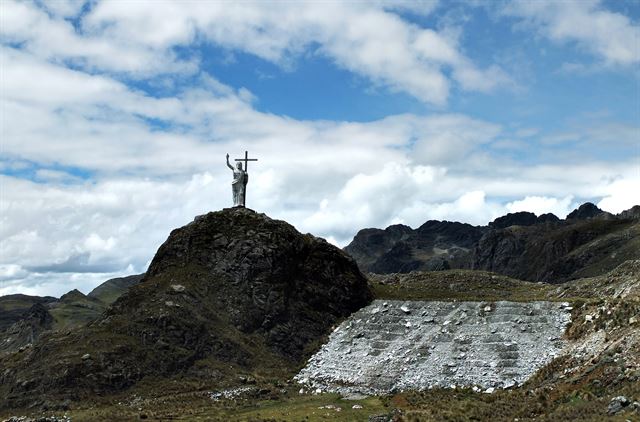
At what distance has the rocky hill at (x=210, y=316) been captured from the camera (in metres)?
53.6

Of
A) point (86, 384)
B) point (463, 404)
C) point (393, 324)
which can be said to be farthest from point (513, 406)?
point (86, 384)

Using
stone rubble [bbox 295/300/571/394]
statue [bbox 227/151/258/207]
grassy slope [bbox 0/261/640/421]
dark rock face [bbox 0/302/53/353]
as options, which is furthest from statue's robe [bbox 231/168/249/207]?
dark rock face [bbox 0/302/53/353]

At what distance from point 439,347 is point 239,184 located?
36.0 metres

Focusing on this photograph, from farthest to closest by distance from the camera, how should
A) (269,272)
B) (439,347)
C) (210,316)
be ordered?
(269,272) → (210,316) → (439,347)

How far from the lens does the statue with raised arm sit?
7875 centimetres

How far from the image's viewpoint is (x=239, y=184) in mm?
79875

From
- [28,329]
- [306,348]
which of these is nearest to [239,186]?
[306,348]

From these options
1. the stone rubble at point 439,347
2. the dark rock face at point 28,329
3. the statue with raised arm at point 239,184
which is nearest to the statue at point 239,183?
the statue with raised arm at point 239,184

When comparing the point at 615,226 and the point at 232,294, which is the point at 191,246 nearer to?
the point at 232,294

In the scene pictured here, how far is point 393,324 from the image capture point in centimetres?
6575

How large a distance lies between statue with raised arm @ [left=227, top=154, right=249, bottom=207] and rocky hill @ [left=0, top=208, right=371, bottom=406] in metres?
2.08

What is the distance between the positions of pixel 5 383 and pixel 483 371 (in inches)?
1697

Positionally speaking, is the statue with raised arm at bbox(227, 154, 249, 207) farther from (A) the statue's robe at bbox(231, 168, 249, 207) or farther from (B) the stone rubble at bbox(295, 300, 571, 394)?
(B) the stone rubble at bbox(295, 300, 571, 394)

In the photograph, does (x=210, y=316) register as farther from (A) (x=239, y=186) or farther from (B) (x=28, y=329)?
(B) (x=28, y=329)
